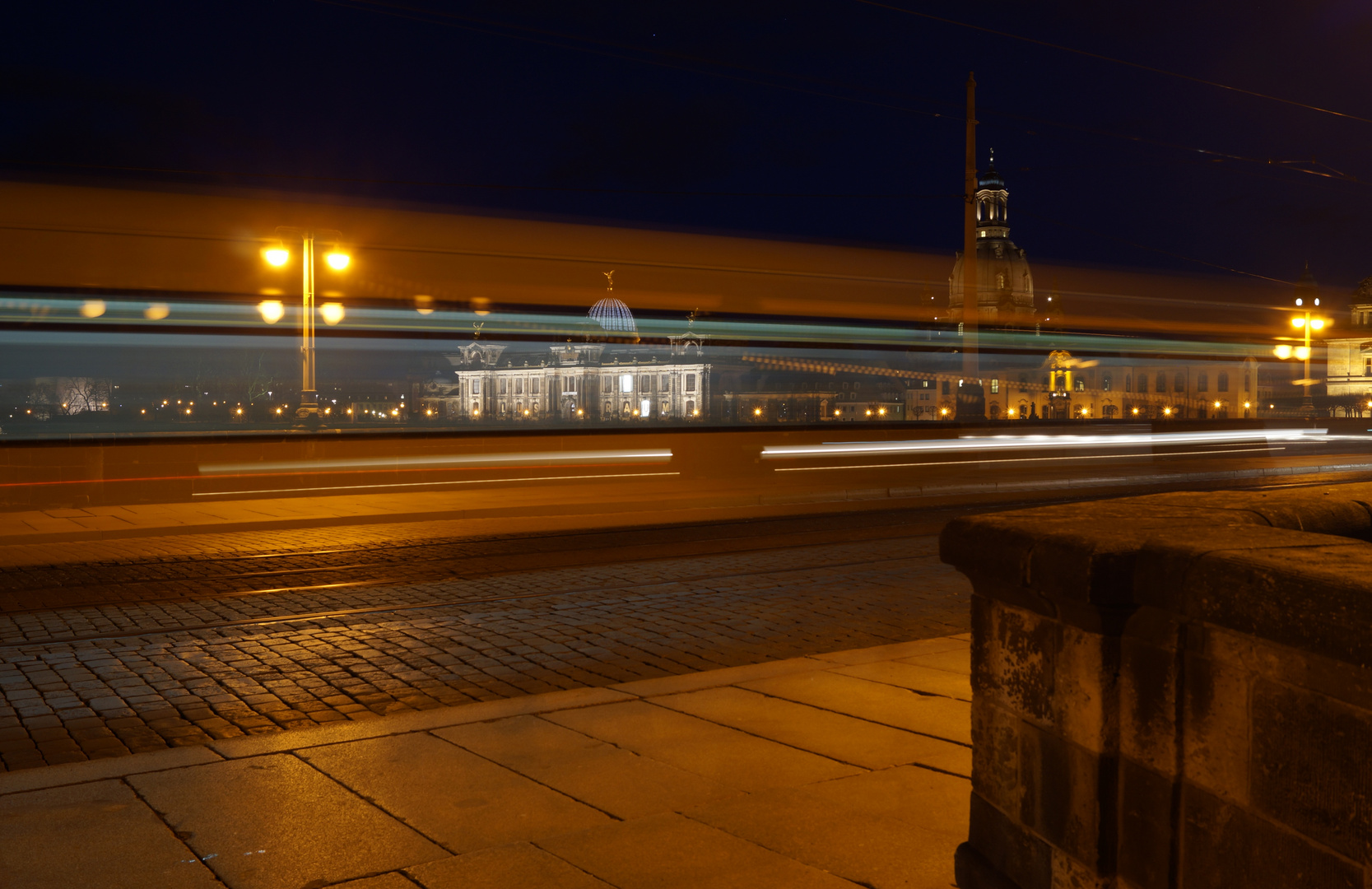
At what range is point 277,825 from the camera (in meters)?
3.83

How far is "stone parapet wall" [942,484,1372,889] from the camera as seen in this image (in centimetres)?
201

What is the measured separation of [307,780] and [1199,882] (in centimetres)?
321

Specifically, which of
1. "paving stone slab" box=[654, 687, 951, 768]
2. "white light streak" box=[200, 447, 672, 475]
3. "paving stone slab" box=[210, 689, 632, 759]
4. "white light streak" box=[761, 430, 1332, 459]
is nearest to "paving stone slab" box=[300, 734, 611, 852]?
"paving stone slab" box=[210, 689, 632, 759]

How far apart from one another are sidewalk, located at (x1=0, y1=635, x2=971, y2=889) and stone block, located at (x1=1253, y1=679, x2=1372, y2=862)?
1427 mm

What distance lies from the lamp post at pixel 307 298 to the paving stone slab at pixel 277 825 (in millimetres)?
6874

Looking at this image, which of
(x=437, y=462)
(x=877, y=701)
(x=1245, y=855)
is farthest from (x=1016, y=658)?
(x=437, y=462)

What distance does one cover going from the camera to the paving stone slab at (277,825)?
11.4 feet

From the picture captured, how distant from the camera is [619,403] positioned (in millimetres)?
12484

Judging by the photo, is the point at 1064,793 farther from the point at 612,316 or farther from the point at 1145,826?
the point at 612,316

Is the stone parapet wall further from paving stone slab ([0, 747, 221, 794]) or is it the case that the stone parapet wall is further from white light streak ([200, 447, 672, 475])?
white light streak ([200, 447, 672, 475])

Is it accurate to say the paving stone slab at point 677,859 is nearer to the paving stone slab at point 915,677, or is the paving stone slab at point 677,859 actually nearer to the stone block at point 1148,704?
the stone block at point 1148,704

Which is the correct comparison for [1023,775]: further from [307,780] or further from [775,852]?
[307,780]

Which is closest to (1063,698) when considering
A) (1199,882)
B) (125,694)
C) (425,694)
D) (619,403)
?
(1199,882)

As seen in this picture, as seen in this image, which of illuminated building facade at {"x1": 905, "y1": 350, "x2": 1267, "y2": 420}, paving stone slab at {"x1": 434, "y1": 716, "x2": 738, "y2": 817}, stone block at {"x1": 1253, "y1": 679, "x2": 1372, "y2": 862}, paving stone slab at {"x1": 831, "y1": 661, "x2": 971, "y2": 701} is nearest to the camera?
stone block at {"x1": 1253, "y1": 679, "x2": 1372, "y2": 862}
